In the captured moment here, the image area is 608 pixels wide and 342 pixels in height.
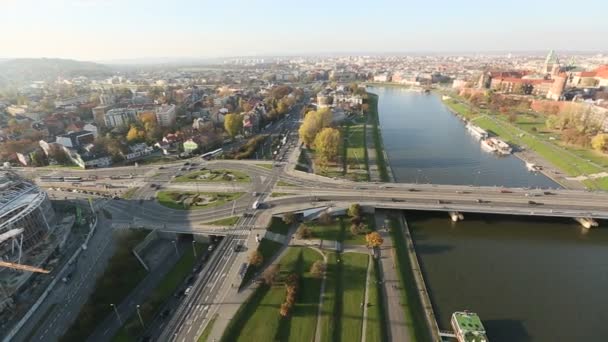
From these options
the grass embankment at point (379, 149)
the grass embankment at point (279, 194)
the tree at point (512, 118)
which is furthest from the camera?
the tree at point (512, 118)

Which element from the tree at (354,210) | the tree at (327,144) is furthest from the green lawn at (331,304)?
the tree at (327,144)


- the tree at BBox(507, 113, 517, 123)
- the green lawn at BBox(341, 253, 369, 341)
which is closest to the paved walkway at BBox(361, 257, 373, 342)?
the green lawn at BBox(341, 253, 369, 341)

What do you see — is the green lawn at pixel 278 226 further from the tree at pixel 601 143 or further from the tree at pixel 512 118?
the tree at pixel 512 118

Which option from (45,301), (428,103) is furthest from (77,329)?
(428,103)

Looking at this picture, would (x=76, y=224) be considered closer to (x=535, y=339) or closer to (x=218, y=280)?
(x=218, y=280)

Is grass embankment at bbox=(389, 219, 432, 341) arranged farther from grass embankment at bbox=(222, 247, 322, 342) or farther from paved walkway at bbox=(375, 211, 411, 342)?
grass embankment at bbox=(222, 247, 322, 342)

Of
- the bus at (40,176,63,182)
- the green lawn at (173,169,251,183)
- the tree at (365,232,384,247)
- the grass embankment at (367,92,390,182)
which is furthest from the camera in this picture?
the grass embankment at (367,92,390,182)
